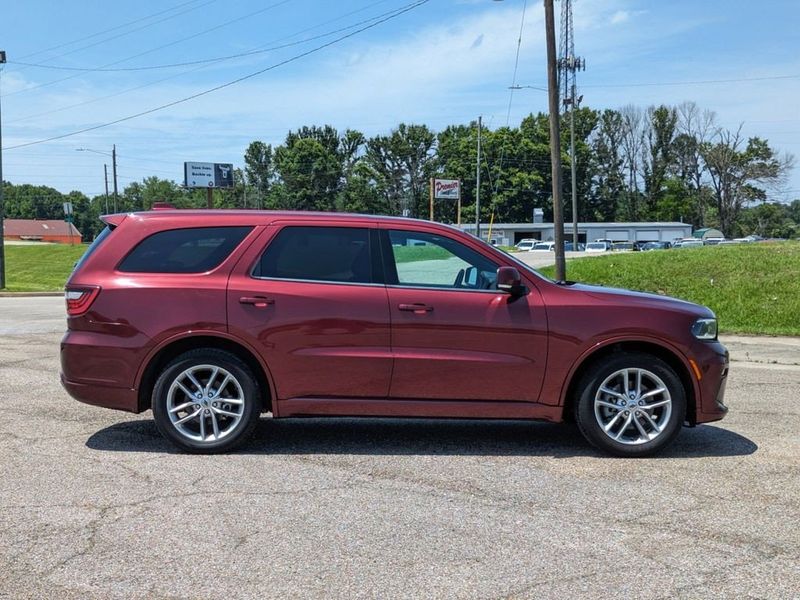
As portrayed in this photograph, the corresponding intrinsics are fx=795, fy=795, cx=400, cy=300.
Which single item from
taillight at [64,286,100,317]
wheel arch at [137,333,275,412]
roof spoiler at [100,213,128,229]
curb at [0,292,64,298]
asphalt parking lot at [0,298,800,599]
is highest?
roof spoiler at [100,213,128,229]

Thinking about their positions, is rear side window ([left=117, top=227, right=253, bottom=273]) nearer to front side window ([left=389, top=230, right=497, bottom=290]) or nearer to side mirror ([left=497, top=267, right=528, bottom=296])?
front side window ([left=389, top=230, right=497, bottom=290])

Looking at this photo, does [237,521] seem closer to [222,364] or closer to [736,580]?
[222,364]

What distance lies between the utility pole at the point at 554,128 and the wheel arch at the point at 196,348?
12830 mm

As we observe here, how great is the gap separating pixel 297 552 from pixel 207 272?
2566 mm

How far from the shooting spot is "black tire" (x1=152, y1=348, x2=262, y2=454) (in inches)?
229

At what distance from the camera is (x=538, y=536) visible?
170 inches

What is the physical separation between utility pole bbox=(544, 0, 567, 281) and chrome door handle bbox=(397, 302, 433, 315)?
12.5 meters

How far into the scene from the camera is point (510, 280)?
18.9 feet

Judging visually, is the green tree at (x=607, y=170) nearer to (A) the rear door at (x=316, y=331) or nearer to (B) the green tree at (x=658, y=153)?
(B) the green tree at (x=658, y=153)

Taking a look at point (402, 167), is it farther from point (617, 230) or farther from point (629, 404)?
point (629, 404)

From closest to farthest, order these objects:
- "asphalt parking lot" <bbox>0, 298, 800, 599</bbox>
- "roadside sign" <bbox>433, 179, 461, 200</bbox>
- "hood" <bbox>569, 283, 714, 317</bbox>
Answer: "asphalt parking lot" <bbox>0, 298, 800, 599</bbox>, "hood" <bbox>569, 283, 714, 317</bbox>, "roadside sign" <bbox>433, 179, 461, 200</bbox>

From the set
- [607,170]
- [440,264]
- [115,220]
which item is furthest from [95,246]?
[607,170]

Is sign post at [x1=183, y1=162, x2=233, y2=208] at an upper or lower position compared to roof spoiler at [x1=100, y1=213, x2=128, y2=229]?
upper

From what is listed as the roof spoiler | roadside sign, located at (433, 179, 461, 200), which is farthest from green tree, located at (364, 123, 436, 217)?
the roof spoiler
